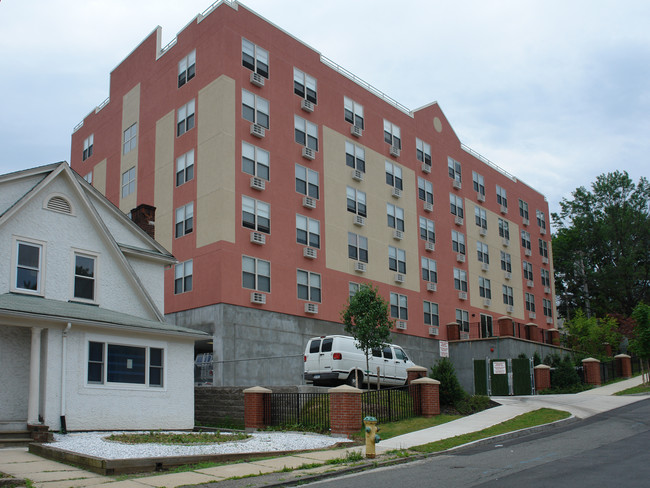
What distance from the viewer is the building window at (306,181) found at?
35.7 metres

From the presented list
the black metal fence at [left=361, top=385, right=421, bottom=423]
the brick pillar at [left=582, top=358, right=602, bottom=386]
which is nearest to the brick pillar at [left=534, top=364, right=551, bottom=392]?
the brick pillar at [left=582, top=358, right=602, bottom=386]

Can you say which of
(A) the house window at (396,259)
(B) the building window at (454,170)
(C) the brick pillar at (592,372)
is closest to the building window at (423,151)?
(B) the building window at (454,170)

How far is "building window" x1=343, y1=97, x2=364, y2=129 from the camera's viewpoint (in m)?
40.0

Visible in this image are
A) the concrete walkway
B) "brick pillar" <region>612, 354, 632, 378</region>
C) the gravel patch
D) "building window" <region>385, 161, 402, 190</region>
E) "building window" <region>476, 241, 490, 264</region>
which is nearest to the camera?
the concrete walkway

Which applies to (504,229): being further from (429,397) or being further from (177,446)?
(177,446)

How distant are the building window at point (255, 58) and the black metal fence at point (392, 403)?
765 inches

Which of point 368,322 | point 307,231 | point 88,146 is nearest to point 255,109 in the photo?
point 307,231

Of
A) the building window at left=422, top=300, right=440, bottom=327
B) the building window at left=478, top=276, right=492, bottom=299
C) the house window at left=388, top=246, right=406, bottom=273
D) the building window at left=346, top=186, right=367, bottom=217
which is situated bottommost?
the building window at left=422, top=300, right=440, bottom=327

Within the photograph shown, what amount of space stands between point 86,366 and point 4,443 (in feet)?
10.7

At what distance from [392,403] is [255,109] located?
722 inches

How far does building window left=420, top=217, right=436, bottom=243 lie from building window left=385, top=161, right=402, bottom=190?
3.20 m

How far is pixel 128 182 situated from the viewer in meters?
39.1

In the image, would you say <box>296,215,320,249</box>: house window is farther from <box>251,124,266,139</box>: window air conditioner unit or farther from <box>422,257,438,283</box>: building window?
<box>422,257,438,283</box>: building window

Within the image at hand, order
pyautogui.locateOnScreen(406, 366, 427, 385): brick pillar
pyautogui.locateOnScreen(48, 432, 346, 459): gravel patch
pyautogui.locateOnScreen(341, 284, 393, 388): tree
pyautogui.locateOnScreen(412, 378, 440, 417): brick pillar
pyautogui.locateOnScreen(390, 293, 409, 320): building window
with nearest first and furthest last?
1. pyautogui.locateOnScreen(48, 432, 346, 459): gravel patch
2. pyautogui.locateOnScreen(412, 378, 440, 417): brick pillar
3. pyautogui.locateOnScreen(406, 366, 427, 385): brick pillar
4. pyautogui.locateOnScreen(341, 284, 393, 388): tree
5. pyautogui.locateOnScreen(390, 293, 409, 320): building window
